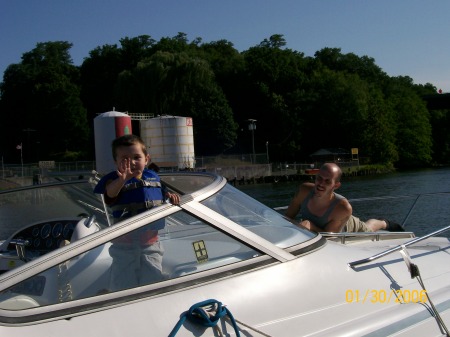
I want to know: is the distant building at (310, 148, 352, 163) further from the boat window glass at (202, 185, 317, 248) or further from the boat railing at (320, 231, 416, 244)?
the boat window glass at (202, 185, 317, 248)

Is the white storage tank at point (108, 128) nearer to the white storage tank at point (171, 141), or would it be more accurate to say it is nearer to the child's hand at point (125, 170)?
the white storage tank at point (171, 141)

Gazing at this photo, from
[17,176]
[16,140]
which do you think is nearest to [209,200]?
[17,176]

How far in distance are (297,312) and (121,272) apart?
82 centimetres

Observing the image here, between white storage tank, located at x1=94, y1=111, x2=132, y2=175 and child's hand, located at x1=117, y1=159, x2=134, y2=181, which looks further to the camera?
white storage tank, located at x1=94, y1=111, x2=132, y2=175

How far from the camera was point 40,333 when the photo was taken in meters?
1.98

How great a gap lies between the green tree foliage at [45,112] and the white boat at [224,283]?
7218 centimetres

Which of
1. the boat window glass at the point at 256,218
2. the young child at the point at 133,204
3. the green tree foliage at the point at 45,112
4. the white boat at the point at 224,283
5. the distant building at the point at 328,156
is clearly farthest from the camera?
the green tree foliage at the point at 45,112

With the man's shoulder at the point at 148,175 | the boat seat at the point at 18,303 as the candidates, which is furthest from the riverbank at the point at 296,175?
the boat seat at the point at 18,303

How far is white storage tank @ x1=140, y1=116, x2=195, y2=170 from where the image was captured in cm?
5262

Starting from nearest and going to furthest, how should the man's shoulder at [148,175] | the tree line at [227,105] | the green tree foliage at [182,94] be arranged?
the man's shoulder at [148,175]
the green tree foliage at [182,94]
the tree line at [227,105]

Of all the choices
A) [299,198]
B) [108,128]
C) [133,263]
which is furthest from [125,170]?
[108,128]

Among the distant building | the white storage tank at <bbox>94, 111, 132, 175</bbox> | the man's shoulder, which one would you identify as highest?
the white storage tank at <bbox>94, 111, 132, 175</bbox>

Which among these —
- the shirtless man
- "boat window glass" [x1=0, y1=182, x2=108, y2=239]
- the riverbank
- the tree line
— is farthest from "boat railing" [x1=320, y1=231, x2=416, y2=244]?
the tree line

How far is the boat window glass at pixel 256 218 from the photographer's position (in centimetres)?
276
